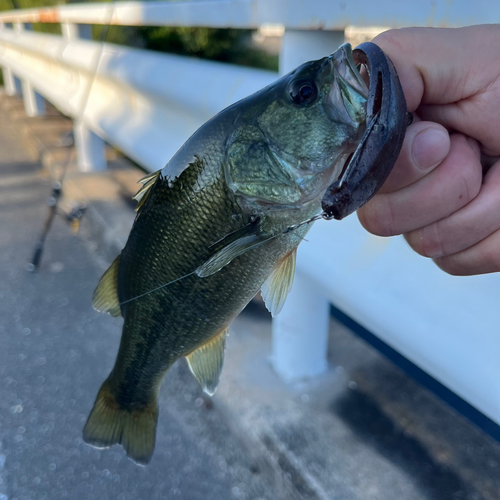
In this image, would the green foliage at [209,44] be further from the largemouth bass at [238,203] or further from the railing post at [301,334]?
the largemouth bass at [238,203]

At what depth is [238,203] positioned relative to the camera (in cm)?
116

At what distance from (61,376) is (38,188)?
10.7ft

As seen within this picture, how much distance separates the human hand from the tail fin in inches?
35.4

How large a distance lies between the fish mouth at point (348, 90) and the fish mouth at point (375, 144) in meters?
0.14

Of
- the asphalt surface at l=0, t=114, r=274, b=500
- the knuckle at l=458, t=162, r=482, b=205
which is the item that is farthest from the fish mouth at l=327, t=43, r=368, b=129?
the asphalt surface at l=0, t=114, r=274, b=500

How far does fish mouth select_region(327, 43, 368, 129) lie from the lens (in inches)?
40.8

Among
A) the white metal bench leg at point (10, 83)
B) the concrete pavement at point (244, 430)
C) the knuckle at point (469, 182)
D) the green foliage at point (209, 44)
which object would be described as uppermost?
the knuckle at point (469, 182)

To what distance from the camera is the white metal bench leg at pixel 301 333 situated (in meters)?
2.34

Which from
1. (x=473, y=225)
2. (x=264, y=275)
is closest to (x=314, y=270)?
(x=264, y=275)

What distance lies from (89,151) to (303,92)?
15.1 feet

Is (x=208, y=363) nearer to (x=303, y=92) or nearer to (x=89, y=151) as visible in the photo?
(x=303, y=92)

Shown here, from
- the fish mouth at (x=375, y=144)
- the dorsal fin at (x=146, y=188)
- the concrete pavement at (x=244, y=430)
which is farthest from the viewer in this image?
the concrete pavement at (x=244, y=430)

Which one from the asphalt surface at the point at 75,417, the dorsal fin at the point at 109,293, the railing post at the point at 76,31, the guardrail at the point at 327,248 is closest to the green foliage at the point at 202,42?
the railing post at the point at 76,31

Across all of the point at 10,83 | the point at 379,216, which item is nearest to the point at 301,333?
the point at 379,216
